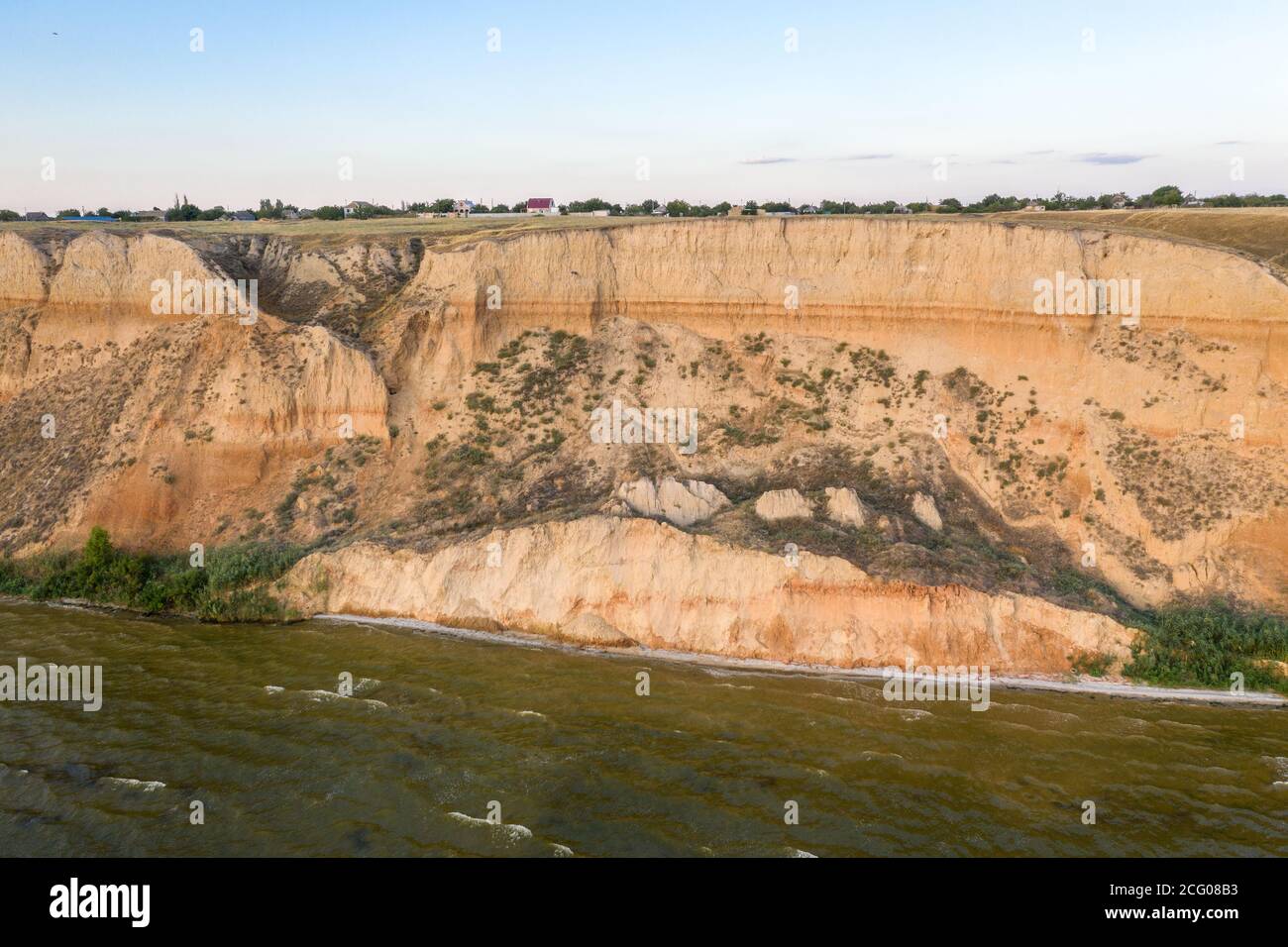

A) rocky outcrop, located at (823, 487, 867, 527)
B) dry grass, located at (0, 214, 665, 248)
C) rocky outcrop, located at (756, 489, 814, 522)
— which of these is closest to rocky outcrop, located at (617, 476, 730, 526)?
rocky outcrop, located at (756, 489, 814, 522)

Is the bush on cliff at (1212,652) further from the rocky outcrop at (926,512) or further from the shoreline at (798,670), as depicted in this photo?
the rocky outcrop at (926,512)

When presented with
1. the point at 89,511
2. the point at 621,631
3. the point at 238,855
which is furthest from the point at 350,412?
the point at 238,855

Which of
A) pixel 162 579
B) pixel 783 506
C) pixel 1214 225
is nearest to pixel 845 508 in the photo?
pixel 783 506

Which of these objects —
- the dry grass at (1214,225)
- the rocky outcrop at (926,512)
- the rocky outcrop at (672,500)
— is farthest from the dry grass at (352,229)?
the dry grass at (1214,225)

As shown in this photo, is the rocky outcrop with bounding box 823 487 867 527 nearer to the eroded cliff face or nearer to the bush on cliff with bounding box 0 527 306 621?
the eroded cliff face

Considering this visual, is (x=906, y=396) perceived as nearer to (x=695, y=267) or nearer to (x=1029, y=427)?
(x=1029, y=427)
